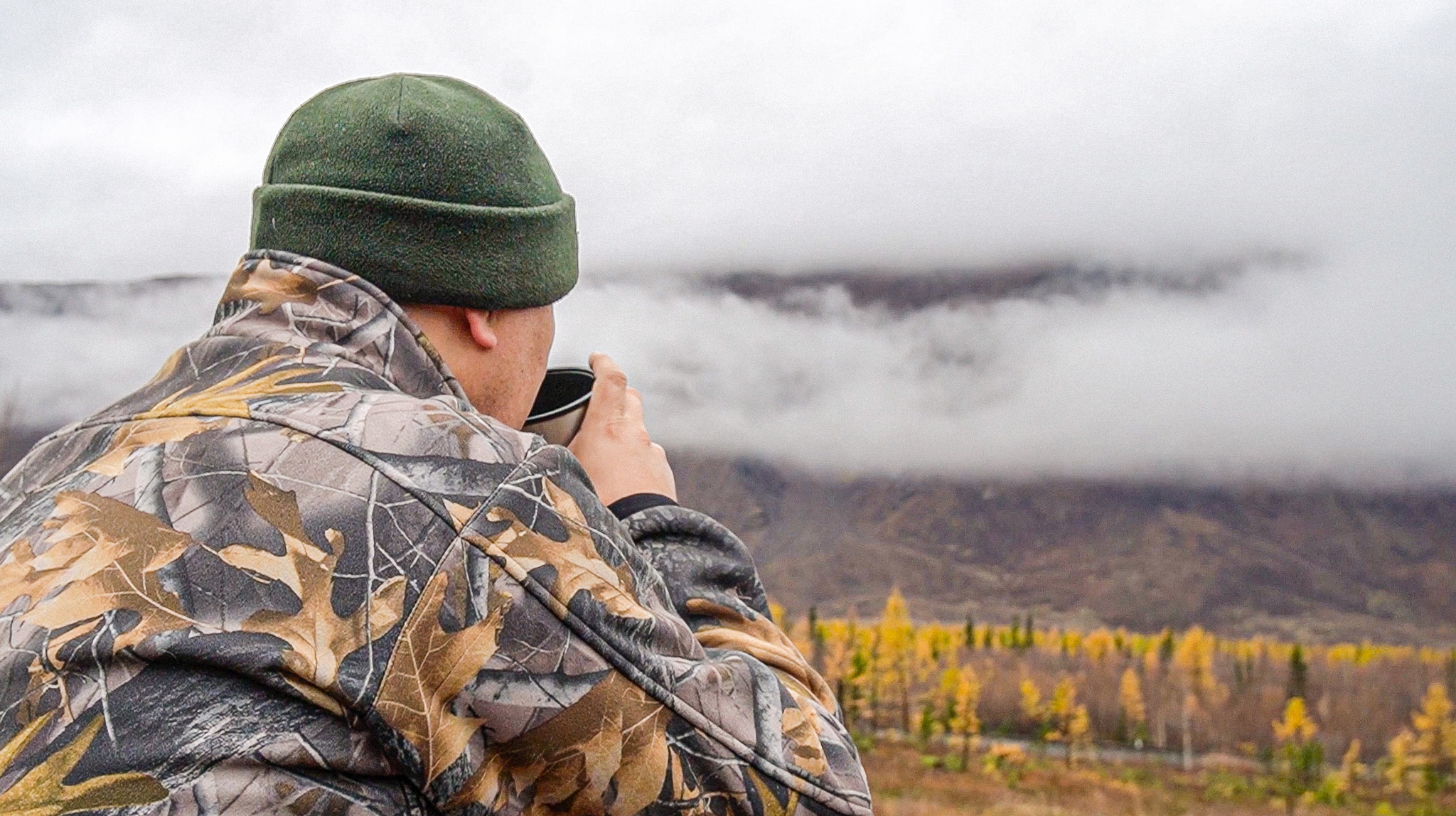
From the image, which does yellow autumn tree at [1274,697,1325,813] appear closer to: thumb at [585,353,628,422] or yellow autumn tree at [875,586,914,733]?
yellow autumn tree at [875,586,914,733]

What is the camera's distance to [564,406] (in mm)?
1892

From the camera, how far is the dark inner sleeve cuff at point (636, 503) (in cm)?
170

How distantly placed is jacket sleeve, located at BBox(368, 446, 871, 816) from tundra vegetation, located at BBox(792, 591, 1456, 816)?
29242 millimetres

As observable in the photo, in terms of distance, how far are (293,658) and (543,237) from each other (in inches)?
27.9

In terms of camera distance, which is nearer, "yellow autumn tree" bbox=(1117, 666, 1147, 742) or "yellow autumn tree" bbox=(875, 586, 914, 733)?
"yellow autumn tree" bbox=(875, 586, 914, 733)

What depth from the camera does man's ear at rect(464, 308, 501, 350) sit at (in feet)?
5.20

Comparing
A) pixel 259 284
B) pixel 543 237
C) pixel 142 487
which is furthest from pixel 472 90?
pixel 142 487

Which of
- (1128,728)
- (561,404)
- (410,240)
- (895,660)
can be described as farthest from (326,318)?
(1128,728)

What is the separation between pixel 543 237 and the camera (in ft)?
5.41

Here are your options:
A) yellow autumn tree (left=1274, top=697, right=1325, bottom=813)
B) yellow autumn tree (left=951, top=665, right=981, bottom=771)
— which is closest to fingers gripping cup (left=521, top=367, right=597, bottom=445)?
yellow autumn tree (left=1274, top=697, right=1325, bottom=813)

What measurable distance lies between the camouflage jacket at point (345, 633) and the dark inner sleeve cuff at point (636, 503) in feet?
1.06

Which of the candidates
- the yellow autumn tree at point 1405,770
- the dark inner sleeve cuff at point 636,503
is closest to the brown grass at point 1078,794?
the yellow autumn tree at point 1405,770

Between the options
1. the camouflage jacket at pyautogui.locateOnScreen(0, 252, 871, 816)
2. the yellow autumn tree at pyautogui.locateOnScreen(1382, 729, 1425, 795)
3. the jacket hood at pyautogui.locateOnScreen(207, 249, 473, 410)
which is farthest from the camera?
the yellow autumn tree at pyautogui.locateOnScreen(1382, 729, 1425, 795)

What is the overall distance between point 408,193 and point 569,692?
66cm
